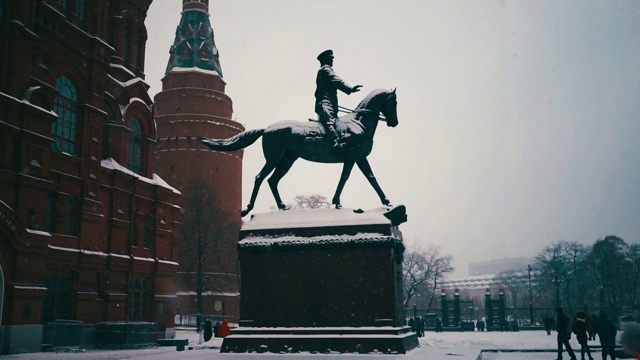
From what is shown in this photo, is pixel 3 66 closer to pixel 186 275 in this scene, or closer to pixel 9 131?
pixel 9 131

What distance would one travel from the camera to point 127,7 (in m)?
37.0

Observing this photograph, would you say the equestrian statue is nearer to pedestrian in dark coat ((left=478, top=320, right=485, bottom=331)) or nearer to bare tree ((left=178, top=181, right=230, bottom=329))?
pedestrian in dark coat ((left=478, top=320, right=485, bottom=331))

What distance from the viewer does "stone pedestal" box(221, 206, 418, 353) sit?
12.0 meters

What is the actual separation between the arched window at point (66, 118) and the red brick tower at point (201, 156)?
33.2 meters

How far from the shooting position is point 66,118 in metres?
28.1

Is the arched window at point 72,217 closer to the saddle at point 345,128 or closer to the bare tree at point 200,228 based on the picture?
the saddle at point 345,128

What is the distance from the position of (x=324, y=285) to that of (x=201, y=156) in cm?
5686

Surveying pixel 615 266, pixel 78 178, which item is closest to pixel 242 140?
pixel 78 178

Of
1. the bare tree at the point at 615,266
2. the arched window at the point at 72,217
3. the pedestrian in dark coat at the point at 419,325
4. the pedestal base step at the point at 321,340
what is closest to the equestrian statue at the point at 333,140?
the pedestal base step at the point at 321,340

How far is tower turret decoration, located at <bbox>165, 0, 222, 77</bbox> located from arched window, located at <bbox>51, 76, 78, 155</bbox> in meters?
42.2

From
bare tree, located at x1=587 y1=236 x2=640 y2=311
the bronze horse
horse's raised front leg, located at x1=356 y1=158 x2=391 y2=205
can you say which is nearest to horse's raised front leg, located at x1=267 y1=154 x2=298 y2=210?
the bronze horse

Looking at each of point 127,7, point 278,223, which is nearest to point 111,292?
point 127,7

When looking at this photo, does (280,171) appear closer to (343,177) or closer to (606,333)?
(343,177)

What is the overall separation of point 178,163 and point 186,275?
42.9 feet
